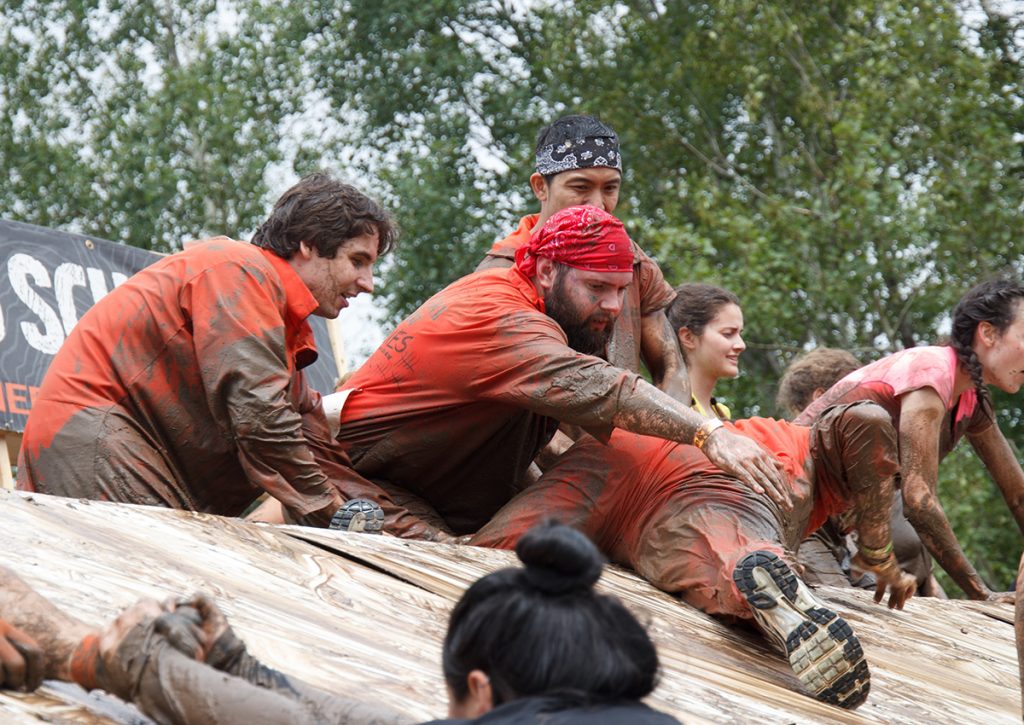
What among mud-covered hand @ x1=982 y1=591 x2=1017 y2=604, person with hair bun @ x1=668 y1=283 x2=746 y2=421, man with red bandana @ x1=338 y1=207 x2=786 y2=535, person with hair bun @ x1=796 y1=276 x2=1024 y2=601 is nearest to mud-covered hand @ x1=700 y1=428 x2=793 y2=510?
man with red bandana @ x1=338 y1=207 x2=786 y2=535

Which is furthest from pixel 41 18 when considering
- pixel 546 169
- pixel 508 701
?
pixel 508 701

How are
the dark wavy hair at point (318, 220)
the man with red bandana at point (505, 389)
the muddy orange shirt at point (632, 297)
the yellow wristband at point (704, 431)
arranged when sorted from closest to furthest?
the yellow wristband at point (704, 431)
the man with red bandana at point (505, 389)
the dark wavy hair at point (318, 220)
the muddy orange shirt at point (632, 297)

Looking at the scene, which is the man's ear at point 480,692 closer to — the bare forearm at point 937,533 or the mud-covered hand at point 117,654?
the mud-covered hand at point 117,654


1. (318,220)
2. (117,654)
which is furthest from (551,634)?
(318,220)

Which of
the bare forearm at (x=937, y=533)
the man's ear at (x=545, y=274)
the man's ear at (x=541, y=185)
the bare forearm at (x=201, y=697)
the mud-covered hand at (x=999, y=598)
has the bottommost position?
the mud-covered hand at (x=999, y=598)

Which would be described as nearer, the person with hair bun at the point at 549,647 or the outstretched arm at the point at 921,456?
the person with hair bun at the point at 549,647

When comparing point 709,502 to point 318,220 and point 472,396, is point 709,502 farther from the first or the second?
point 318,220

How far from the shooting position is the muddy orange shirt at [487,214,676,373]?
629cm

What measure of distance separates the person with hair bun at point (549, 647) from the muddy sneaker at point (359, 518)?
2.53 meters

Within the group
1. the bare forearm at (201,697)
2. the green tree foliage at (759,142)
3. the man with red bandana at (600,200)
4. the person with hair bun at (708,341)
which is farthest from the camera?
the green tree foliage at (759,142)

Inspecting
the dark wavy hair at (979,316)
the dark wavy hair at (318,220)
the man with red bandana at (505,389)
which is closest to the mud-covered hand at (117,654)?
the man with red bandana at (505,389)

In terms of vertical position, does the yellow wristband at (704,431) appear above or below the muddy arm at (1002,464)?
above

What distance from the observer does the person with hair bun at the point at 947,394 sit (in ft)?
21.7

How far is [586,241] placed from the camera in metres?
5.59
